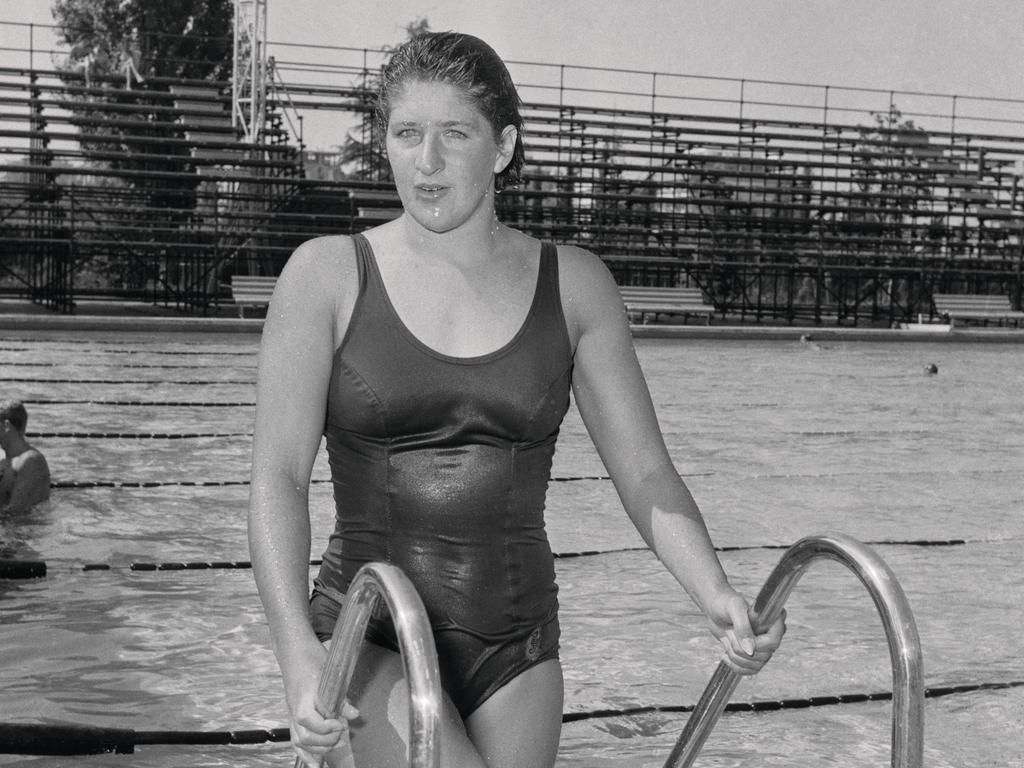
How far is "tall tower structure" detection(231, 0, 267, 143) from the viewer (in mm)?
15747

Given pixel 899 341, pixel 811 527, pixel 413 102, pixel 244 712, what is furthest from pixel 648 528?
pixel 899 341

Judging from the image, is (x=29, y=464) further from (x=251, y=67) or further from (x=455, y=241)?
(x=251, y=67)

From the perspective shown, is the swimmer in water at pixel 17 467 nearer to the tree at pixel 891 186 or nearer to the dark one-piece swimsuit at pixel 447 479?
the dark one-piece swimsuit at pixel 447 479

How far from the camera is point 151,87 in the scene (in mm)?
21953

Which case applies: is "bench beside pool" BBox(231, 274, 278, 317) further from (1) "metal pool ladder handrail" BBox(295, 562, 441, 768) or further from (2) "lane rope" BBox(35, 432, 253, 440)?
(1) "metal pool ladder handrail" BBox(295, 562, 441, 768)

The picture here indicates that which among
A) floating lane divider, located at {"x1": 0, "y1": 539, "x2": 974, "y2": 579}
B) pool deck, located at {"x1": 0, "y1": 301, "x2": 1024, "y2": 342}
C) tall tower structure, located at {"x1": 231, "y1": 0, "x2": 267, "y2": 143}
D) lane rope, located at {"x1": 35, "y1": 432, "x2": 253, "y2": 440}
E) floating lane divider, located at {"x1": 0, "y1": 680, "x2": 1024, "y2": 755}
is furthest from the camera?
tall tower structure, located at {"x1": 231, "y1": 0, "x2": 267, "y2": 143}

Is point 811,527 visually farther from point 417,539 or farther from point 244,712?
point 417,539

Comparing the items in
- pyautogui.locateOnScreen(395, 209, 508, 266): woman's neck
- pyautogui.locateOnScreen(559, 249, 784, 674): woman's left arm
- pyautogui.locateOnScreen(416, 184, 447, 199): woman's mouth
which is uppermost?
pyautogui.locateOnScreen(416, 184, 447, 199): woman's mouth

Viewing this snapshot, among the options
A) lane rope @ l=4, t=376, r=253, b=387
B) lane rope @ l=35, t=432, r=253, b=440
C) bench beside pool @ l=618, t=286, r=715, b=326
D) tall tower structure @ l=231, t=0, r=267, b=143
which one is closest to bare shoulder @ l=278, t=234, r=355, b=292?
lane rope @ l=35, t=432, r=253, b=440

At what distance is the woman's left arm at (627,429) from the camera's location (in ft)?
5.71

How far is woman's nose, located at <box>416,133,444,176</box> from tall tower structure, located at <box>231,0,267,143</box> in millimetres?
14341

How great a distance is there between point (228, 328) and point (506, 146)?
13.5m

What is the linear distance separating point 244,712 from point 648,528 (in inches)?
63.9

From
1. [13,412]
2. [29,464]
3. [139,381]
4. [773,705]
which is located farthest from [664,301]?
[773,705]
